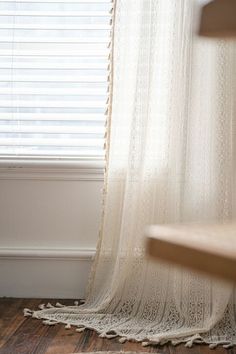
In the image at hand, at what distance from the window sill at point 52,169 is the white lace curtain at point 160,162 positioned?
18 cm

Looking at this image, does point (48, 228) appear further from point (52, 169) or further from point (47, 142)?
point (47, 142)

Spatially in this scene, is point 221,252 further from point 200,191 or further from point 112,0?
point 112,0

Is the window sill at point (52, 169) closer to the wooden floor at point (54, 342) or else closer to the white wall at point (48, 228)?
the white wall at point (48, 228)

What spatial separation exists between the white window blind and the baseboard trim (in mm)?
415

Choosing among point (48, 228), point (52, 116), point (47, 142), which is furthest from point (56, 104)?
point (48, 228)

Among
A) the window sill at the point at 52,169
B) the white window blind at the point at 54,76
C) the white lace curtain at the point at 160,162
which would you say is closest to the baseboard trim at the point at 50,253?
the white lace curtain at the point at 160,162

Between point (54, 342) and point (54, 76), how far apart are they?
1124mm

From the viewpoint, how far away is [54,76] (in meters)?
2.25

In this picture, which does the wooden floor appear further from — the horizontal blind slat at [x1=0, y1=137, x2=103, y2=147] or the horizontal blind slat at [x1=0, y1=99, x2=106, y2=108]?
the horizontal blind slat at [x1=0, y1=99, x2=106, y2=108]

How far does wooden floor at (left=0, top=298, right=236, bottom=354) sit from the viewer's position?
170 cm

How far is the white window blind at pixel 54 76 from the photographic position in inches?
88.0

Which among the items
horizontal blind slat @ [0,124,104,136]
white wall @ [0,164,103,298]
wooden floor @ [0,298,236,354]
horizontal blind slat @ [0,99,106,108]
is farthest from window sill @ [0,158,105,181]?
wooden floor @ [0,298,236,354]

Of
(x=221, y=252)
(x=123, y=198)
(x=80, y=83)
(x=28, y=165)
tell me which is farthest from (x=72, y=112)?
(x=221, y=252)

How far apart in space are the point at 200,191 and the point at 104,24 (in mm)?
849
